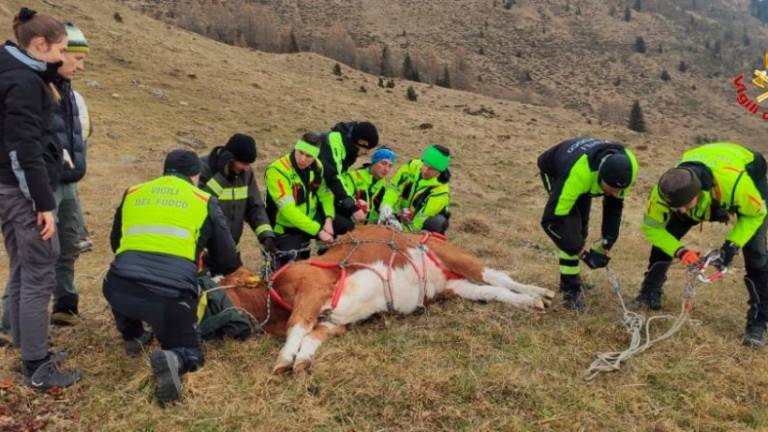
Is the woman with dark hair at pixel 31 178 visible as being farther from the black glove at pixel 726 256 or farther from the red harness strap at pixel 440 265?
the black glove at pixel 726 256

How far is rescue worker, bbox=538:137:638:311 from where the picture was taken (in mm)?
4141

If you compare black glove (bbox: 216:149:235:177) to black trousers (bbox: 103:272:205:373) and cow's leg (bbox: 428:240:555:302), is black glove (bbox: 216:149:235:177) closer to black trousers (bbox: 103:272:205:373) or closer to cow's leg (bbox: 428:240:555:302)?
black trousers (bbox: 103:272:205:373)

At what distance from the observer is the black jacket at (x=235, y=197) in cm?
479

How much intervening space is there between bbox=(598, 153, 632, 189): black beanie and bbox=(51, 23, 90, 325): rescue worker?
383 centimetres

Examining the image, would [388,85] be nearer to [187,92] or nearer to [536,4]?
[187,92]

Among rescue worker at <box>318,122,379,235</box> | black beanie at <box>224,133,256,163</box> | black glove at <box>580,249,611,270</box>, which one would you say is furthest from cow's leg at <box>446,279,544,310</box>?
black beanie at <box>224,133,256,163</box>

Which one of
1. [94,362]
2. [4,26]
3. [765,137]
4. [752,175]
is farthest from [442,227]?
[765,137]

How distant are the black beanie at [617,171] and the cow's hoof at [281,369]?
275 cm

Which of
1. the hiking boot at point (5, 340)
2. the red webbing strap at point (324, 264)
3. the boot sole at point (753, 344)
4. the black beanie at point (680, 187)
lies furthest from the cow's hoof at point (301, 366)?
the boot sole at point (753, 344)

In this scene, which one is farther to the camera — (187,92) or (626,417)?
(187,92)

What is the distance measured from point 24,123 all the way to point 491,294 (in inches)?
143

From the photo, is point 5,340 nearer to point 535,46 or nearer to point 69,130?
point 69,130

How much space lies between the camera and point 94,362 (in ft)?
12.1

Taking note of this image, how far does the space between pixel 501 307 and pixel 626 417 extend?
5.21 ft
